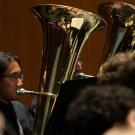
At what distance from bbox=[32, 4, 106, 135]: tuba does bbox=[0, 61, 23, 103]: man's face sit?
13 centimetres

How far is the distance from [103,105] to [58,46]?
1525 millimetres

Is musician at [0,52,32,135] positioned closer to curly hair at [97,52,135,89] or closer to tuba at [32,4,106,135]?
tuba at [32,4,106,135]

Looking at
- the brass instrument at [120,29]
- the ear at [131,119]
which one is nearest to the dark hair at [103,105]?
the ear at [131,119]

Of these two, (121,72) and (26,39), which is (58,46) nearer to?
(121,72)

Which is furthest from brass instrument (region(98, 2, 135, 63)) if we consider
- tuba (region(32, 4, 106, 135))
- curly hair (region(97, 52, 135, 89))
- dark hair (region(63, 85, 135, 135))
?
dark hair (region(63, 85, 135, 135))

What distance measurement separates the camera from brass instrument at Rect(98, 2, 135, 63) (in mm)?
2268

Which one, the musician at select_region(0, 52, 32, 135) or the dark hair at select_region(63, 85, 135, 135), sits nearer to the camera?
the dark hair at select_region(63, 85, 135, 135)

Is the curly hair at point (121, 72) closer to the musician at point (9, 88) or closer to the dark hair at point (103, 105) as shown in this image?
the dark hair at point (103, 105)

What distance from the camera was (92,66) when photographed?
4.51m

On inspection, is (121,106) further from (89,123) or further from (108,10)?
(108,10)

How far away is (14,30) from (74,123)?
3.83 m

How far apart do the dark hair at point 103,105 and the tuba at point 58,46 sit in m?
1.43

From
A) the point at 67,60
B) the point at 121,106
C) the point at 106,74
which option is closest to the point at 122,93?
the point at 121,106

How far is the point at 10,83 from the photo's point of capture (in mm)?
2287
